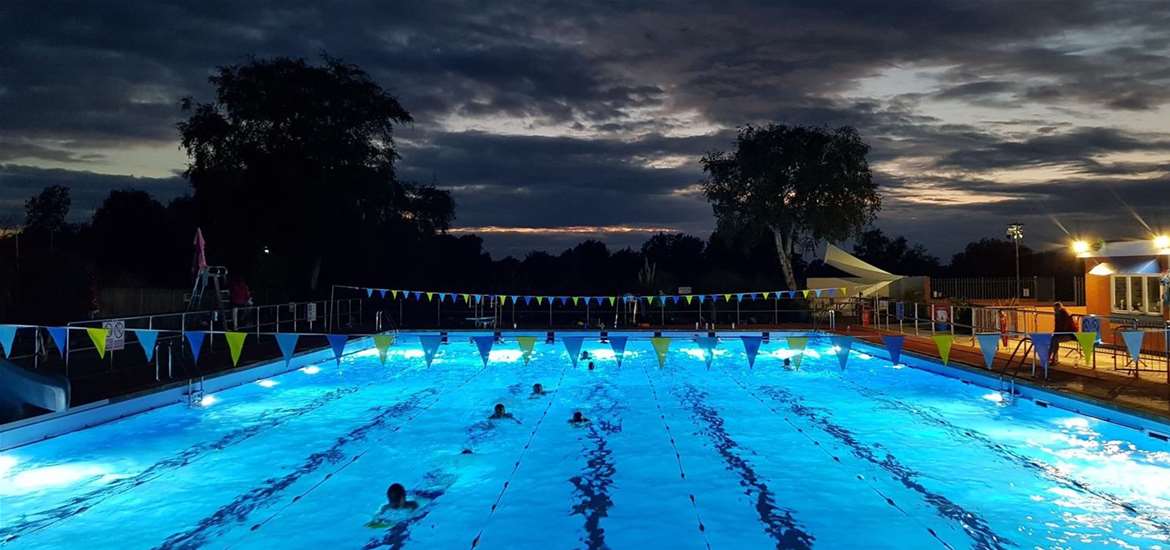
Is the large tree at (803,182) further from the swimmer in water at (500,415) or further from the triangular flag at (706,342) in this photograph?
the swimmer in water at (500,415)

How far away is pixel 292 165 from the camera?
88.0 ft

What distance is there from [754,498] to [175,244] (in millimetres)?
32850

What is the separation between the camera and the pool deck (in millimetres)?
9398

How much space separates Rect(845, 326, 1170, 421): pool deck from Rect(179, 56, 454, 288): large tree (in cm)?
2032

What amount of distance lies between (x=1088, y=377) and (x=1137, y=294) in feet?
20.4

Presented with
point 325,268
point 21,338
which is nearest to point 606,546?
point 21,338

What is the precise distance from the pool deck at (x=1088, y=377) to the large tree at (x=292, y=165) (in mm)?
20321

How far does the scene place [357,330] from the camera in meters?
22.4

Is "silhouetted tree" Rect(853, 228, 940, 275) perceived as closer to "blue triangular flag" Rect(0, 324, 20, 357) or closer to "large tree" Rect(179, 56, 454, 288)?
"large tree" Rect(179, 56, 454, 288)

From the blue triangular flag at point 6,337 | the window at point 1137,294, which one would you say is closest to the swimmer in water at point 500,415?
the blue triangular flag at point 6,337

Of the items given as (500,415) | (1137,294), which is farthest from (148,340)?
(1137,294)

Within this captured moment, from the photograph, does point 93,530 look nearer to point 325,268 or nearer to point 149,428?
point 149,428

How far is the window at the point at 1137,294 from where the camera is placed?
1562 cm

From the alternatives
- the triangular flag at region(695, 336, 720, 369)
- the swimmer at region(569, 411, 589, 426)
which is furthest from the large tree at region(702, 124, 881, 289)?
the swimmer at region(569, 411, 589, 426)
